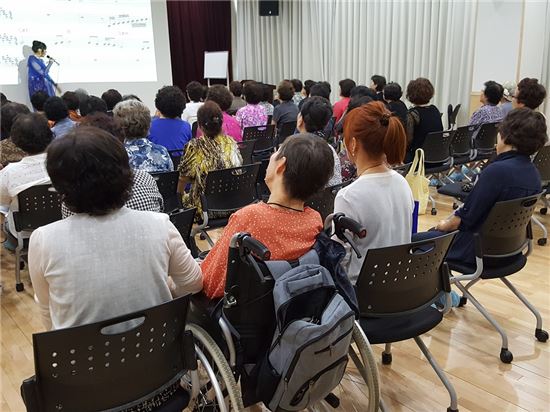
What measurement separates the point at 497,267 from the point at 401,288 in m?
0.89

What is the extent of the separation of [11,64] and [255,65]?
5386 millimetres

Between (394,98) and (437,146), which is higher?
(394,98)

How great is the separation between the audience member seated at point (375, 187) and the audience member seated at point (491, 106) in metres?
3.45

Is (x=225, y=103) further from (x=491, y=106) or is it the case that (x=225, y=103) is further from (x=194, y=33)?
(x=194, y=33)

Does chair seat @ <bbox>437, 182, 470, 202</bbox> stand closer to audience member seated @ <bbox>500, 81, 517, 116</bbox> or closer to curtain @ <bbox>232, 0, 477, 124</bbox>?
audience member seated @ <bbox>500, 81, 517, 116</bbox>

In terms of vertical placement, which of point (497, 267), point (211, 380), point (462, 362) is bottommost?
point (462, 362)

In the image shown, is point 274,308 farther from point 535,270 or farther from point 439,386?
point 535,270

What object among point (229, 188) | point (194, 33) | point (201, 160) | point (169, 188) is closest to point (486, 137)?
point (229, 188)

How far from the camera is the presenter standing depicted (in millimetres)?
7746

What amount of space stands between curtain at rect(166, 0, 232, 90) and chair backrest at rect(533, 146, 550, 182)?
9156mm

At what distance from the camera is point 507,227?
90.1 inches

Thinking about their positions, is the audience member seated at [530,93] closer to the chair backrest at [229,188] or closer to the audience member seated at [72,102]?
the chair backrest at [229,188]

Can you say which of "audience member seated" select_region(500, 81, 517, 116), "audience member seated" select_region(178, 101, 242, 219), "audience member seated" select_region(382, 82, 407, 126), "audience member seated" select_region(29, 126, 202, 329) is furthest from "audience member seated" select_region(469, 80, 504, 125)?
"audience member seated" select_region(29, 126, 202, 329)

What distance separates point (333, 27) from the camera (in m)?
9.25
